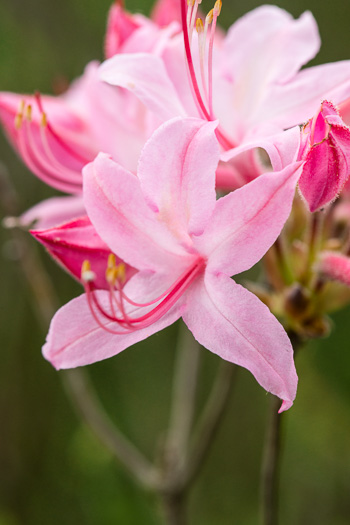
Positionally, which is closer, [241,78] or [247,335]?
[247,335]

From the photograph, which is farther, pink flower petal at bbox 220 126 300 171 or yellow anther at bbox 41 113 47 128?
yellow anther at bbox 41 113 47 128

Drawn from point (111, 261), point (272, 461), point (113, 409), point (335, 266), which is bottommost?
point (113, 409)

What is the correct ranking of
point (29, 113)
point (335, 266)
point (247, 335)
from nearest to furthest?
point (247, 335) < point (335, 266) < point (29, 113)

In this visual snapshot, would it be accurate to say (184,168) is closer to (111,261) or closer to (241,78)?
(111,261)

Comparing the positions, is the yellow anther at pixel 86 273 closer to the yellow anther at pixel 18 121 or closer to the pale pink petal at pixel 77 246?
the pale pink petal at pixel 77 246

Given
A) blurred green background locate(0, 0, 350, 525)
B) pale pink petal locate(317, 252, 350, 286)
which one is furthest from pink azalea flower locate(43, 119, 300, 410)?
blurred green background locate(0, 0, 350, 525)

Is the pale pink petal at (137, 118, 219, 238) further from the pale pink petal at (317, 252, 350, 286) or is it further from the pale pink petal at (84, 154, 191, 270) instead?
the pale pink petal at (317, 252, 350, 286)

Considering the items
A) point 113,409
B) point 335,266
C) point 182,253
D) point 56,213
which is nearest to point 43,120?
point 56,213
